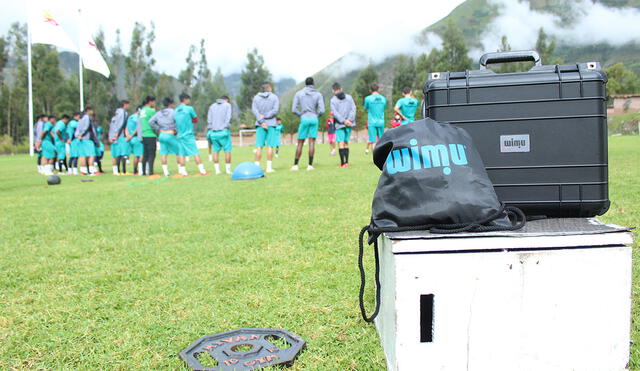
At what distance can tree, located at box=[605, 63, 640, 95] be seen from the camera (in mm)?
76062

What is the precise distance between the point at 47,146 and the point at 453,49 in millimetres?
59162

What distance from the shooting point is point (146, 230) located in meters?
5.80

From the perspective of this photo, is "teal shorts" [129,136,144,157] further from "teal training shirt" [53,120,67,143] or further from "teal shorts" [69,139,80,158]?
"teal training shirt" [53,120,67,143]

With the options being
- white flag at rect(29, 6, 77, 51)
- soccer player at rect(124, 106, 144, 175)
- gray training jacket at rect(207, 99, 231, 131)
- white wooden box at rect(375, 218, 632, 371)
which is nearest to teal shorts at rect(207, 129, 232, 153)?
gray training jacket at rect(207, 99, 231, 131)

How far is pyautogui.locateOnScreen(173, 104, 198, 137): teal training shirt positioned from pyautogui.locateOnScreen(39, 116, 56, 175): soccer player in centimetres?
549

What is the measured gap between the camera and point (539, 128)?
97.8 inches

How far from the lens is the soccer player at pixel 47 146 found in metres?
17.0

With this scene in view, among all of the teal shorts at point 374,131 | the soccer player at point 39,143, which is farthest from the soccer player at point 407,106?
the soccer player at point 39,143

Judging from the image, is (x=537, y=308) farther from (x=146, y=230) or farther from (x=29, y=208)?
(x=29, y=208)

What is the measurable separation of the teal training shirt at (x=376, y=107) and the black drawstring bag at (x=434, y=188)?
42.6 feet

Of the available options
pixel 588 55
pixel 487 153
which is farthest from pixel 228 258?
pixel 588 55

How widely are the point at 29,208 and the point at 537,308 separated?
796 centimetres

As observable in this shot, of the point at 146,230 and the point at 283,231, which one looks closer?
the point at 283,231

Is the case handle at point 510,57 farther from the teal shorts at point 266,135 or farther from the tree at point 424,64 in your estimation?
the tree at point 424,64
